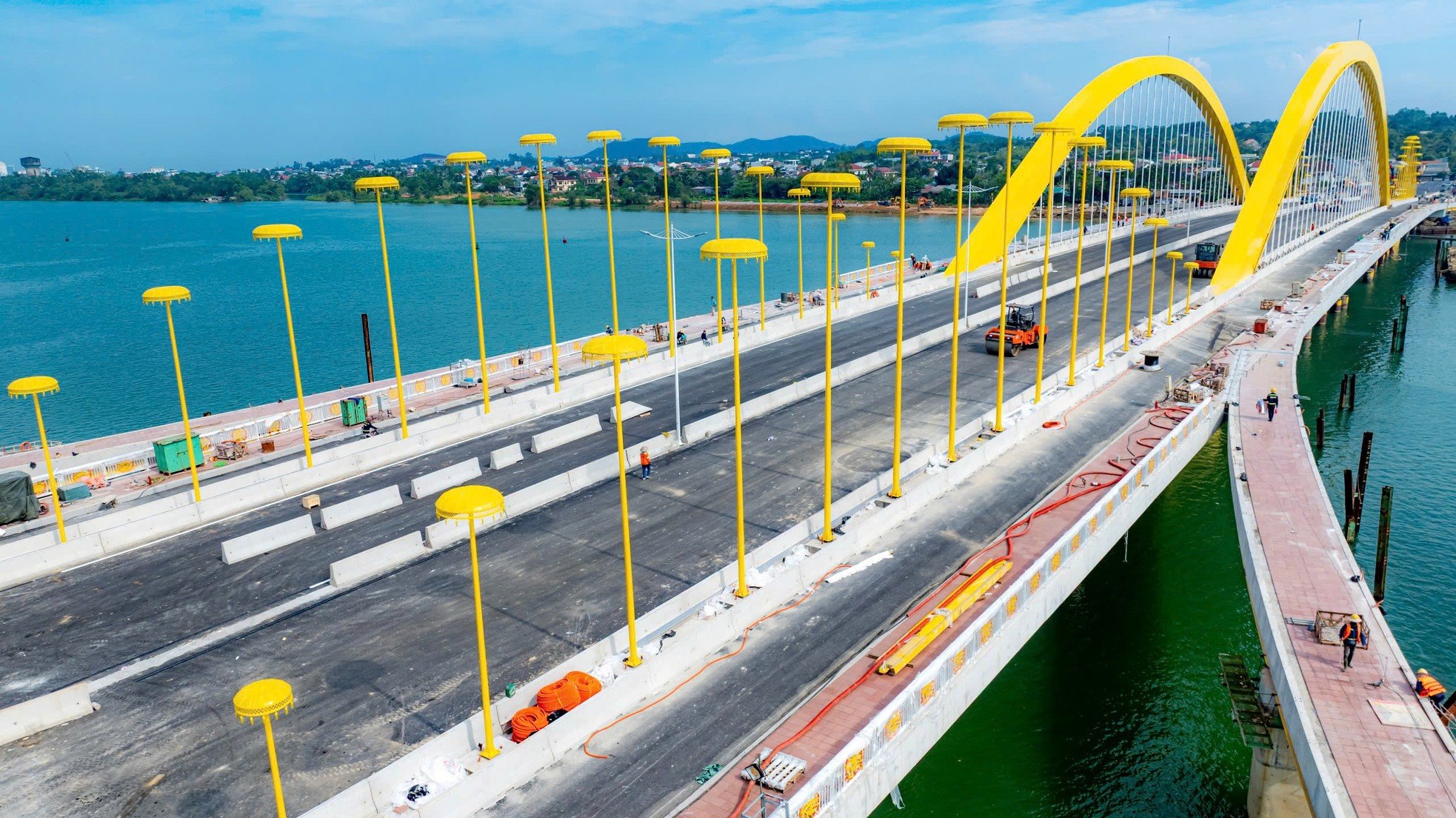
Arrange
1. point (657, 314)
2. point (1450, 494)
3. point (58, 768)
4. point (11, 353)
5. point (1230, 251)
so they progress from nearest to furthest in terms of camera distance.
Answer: point (58, 768), point (1450, 494), point (1230, 251), point (11, 353), point (657, 314)

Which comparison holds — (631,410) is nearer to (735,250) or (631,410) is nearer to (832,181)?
(832,181)

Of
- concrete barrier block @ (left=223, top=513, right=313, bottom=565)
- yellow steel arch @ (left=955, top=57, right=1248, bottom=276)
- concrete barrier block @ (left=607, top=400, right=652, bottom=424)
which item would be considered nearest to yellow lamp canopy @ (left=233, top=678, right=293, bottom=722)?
concrete barrier block @ (left=223, top=513, right=313, bottom=565)

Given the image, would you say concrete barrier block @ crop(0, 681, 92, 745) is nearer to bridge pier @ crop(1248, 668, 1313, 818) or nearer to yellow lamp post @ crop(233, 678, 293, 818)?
yellow lamp post @ crop(233, 678, 293, 818)

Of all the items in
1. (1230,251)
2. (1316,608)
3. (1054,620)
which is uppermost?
(1230,251)

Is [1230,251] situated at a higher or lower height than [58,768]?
higher

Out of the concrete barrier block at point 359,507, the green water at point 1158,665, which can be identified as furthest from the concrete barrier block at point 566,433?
the green water at point 1158,665

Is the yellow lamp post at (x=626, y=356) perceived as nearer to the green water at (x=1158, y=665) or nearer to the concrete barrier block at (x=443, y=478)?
the green water at (x=1158, y=665)

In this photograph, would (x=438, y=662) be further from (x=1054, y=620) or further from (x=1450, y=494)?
(x=1450, y=494)

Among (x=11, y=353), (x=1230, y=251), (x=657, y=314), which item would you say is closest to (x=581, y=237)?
(x=657, y=314)
